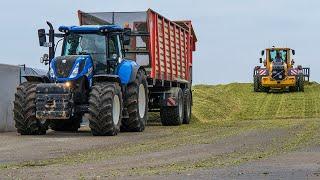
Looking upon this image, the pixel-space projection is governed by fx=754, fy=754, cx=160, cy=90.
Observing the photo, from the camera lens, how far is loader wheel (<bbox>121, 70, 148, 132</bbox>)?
18.2 meters

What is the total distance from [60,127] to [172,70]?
443 cm

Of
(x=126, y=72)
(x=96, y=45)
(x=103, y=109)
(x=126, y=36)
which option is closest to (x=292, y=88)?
(x=126, y=36)

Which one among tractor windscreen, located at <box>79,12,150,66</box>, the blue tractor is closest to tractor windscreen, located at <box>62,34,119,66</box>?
the blue tractor

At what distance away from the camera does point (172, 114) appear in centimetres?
2233

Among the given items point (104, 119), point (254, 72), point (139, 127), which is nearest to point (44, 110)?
point (104, 119)

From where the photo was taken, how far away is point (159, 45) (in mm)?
20922

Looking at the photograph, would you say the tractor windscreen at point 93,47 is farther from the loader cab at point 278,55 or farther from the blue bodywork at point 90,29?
the loader cab at point 278,55

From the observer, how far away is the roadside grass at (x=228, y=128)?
36.3ft

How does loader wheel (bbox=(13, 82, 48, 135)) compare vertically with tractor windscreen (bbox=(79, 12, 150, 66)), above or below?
below

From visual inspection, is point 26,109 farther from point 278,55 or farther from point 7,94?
point 278,55

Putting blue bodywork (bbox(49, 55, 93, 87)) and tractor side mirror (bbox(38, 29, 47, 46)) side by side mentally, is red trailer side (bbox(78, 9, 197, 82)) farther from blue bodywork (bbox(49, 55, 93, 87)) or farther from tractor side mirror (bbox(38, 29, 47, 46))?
tractor side mirror (bbox(38, 29, 47, 46))

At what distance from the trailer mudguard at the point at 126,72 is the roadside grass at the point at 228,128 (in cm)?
163

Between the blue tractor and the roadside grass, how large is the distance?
4.07 feet

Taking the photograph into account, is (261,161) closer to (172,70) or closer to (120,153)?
(120,153)
